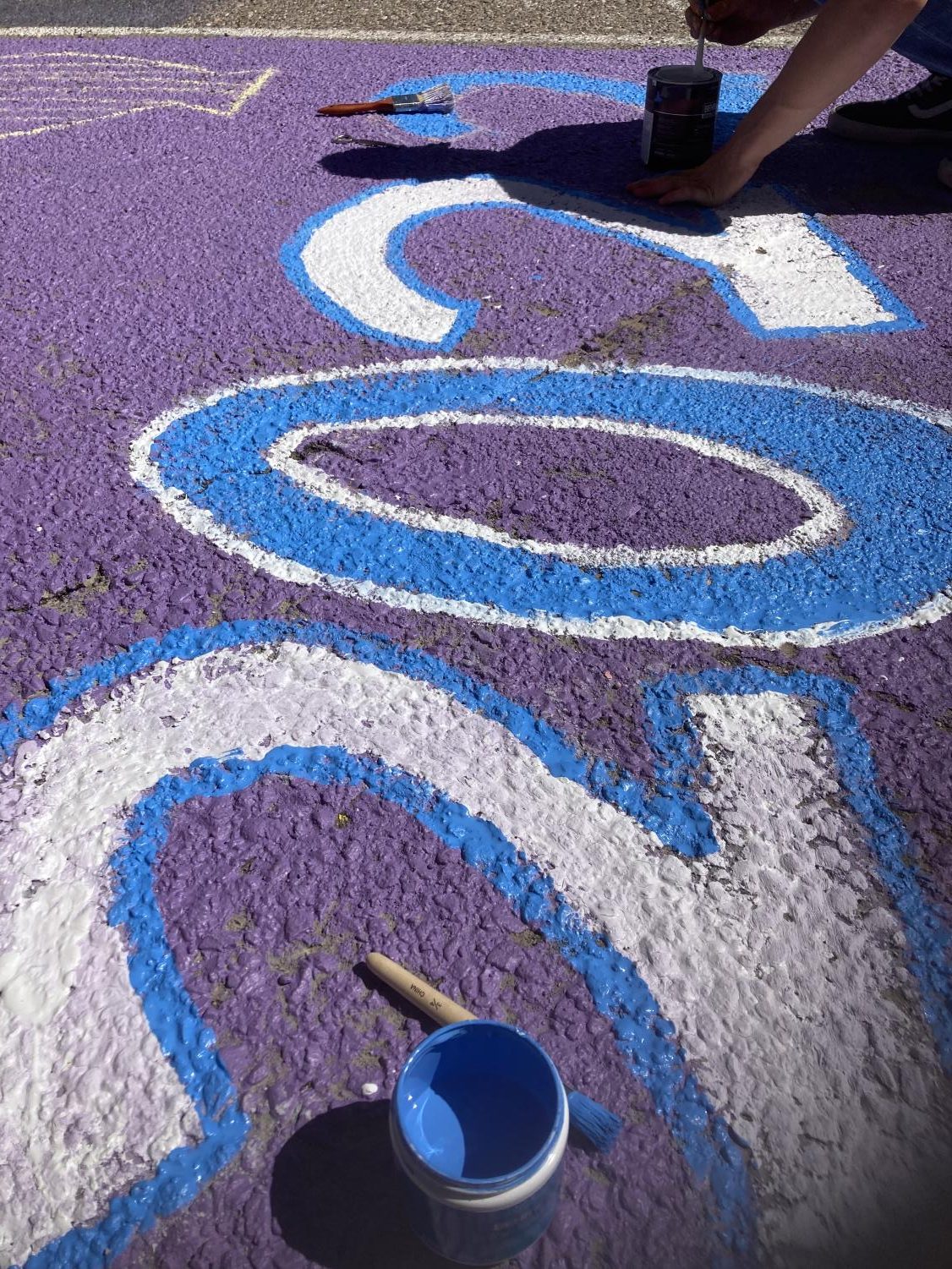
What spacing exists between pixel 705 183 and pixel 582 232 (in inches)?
18.5

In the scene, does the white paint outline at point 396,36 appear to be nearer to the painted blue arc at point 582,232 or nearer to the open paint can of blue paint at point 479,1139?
the painted blue arc at point 582,232

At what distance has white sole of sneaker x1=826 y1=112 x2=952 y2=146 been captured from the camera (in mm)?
3926

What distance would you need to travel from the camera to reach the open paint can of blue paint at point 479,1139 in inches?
42.1

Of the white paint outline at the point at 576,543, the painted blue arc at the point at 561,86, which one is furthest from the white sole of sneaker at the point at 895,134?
the white paint outline at the point at 576,543

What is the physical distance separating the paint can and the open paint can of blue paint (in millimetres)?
3194

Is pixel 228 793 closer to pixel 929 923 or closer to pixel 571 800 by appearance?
pixel 571 800

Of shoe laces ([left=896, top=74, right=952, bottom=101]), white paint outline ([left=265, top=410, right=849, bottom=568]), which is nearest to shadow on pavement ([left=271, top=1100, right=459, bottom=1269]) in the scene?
white paint outline ([left=265, top=410, right=849, bottom=568])

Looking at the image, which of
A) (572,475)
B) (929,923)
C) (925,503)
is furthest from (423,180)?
(929,923)

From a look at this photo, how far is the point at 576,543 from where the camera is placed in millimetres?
2123

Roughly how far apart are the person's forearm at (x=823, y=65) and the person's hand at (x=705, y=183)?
30 millimetres

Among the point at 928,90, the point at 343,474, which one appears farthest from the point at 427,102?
the point at 343,474

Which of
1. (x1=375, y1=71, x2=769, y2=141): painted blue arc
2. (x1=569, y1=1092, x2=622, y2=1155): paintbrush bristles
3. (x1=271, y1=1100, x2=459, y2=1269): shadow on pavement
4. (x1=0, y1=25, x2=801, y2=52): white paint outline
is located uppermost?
(x1=0, y1=25, x2=801, y2=52): white paint outline

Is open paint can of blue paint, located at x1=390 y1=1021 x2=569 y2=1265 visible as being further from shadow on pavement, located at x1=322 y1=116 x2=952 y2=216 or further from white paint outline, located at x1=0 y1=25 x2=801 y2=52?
white paint outline, located at x1=0 y1=25 x2=801 y2=52

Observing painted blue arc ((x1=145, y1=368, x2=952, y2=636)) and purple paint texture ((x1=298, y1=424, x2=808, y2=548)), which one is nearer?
painted blue arc ((x1=145, y1=368, x2=952, y2=636))
